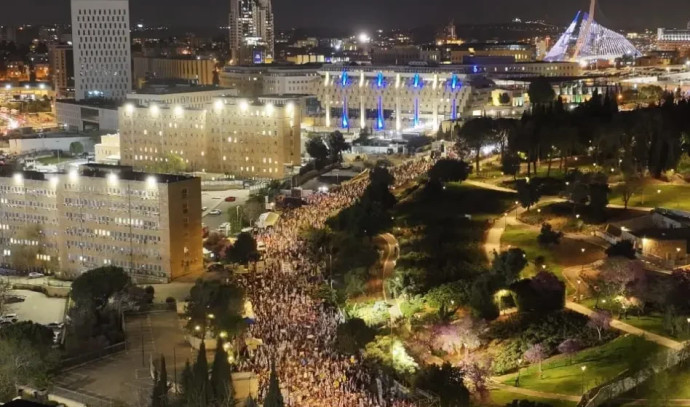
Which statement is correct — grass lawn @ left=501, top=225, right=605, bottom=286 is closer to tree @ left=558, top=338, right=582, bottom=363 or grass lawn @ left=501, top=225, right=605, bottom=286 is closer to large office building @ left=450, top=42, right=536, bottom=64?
tree @ left=558, top=338, right=582, bottom=363

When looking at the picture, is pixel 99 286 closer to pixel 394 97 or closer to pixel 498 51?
pixel 394 97

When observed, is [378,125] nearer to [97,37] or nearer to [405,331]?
[97,37]

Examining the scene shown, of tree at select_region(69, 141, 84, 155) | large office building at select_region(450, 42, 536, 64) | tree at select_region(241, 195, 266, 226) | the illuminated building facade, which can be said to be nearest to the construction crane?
large office building at select_region(450, 42, 536, 64)

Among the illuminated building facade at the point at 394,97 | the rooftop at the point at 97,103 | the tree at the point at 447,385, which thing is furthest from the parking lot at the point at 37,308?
the illuminated building facade at the point at 394,97

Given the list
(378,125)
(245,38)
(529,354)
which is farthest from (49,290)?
(245,38)

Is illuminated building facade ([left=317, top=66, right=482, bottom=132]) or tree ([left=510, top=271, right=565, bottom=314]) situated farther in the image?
illuminated building facade ([left=317, top=66, right=482, bottom=132])
